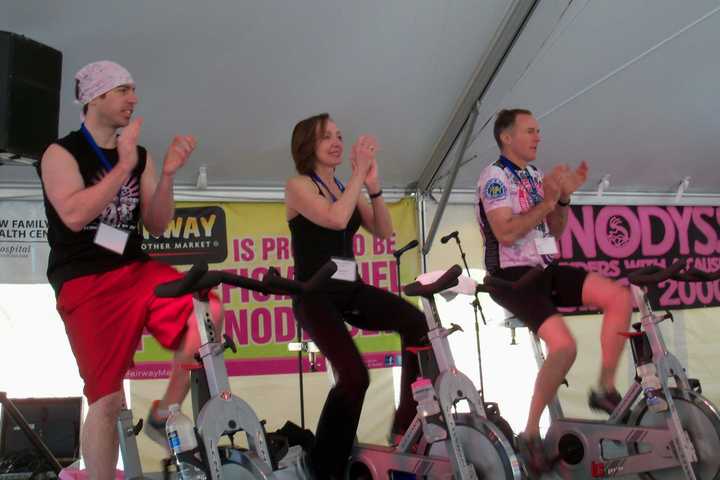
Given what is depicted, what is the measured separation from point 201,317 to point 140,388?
300cm

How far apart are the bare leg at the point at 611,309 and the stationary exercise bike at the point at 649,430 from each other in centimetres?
5

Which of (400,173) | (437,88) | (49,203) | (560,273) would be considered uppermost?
(437,88)

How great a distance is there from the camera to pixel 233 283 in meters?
1.84

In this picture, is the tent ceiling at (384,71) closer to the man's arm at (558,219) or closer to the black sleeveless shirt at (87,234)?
the man's arm at (558,219)

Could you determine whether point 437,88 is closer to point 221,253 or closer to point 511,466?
point 221,253

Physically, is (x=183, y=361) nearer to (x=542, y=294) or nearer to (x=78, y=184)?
(x=78, y=184)

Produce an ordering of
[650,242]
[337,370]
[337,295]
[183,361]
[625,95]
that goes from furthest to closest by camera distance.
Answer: [650,242]
[625,95]
[337,295]
[337,370]
[183,361]

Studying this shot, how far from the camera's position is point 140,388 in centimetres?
467

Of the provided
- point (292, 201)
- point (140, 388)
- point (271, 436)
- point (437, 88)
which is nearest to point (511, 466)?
point (271, 436)

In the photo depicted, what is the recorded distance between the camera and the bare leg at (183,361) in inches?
85.8

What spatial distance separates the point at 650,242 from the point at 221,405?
4884 millimetres

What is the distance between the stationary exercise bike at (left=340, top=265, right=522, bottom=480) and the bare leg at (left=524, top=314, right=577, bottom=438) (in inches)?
15.9

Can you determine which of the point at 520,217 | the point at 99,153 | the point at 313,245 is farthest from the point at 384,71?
the point at 99,153

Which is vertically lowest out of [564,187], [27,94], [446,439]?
[446,439]
